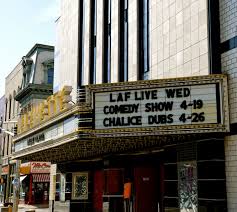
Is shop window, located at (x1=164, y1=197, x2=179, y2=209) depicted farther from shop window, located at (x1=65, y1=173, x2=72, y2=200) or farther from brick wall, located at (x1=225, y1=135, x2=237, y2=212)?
shop window, located at (x1=65, y1=173, x2=72, y2=200)

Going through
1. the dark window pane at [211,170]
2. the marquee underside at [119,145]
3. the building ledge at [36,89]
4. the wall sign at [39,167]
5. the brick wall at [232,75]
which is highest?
the building ledge at [36,89]

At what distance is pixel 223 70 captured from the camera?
16.4m

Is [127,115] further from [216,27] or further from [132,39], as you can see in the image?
[132,39]

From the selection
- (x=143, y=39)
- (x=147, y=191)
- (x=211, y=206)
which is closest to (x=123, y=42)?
(x=143, y=39)

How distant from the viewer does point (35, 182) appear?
50.6 m

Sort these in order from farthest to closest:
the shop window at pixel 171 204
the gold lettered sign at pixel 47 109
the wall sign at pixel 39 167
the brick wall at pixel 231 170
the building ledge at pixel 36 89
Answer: the building ledge at pixel 36 89, the wall sign at pixel 39 167, the gold lettered sign at pixel 47 109, the shop window at pixel 171 204, the brick wall at pixel 231 170

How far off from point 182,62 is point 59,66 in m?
17.6

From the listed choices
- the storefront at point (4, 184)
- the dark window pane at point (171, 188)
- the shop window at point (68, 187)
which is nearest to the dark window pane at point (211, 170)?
the dark window pane at point (171, 188)

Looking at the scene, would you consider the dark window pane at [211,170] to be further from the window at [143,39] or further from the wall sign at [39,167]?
the wall sign at [39,167]

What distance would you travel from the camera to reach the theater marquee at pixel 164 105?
1584cm

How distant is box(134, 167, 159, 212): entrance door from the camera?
23.6 metres

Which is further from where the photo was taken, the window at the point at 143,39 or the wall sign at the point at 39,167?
the wall sign at the point at 39,167

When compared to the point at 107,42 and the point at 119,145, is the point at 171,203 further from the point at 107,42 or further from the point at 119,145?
the point at 107,42

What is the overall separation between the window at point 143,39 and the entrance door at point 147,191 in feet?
16.5
